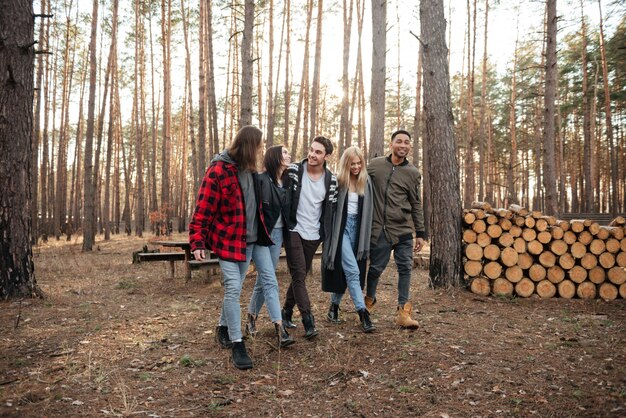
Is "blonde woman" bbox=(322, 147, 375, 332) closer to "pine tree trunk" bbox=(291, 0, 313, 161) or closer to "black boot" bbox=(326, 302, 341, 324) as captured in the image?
"black boot" bbox=(326, 302, 341, 324)

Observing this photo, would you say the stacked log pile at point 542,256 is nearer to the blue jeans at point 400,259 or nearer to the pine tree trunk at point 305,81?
the blue jeans at point 400,259

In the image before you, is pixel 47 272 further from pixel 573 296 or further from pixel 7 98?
pixel 573 296

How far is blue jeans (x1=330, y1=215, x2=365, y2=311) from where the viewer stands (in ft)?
13.9

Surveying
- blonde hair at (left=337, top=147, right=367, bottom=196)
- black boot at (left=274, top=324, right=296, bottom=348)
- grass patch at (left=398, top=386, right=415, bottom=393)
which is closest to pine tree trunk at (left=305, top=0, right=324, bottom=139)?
blonde hair at (left=337, top=147, right=367, bottom=196)

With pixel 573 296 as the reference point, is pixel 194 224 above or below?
above

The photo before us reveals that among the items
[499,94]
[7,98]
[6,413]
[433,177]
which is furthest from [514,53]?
[6,413]

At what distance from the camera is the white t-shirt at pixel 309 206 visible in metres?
4.10

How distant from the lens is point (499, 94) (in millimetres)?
27672

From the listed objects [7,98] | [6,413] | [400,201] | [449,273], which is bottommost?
[6,413]

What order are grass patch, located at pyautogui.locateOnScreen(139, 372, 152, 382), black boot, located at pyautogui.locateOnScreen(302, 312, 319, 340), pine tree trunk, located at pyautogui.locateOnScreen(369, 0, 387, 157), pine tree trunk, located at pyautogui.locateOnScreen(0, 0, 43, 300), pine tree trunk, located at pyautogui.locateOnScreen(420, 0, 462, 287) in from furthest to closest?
1. pine tree trunk, located at pyautogui.locateOnScreen(369, 0, 387, 157)
2. pine tree trunk, located at pyautogui.locateOnScreen(420, 0, 462, 287)
3. pine tree trunk, located at pyautogui.locateOnScreen(0, 0, 43, 300)
4. black boot, located at pyautogui.locateOnScreen(302, 312, 319, 340)
5. grass patch, located at pyautogui.locateOnScreen(139, 372, 152, 382)

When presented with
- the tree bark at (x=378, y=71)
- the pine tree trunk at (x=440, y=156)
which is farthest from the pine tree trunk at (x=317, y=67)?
the pine tree trunk at (x=440, y=156)

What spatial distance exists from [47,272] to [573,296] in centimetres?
936

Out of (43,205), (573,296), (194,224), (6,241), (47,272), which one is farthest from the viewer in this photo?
(43,205)

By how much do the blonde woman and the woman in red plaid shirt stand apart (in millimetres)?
886
